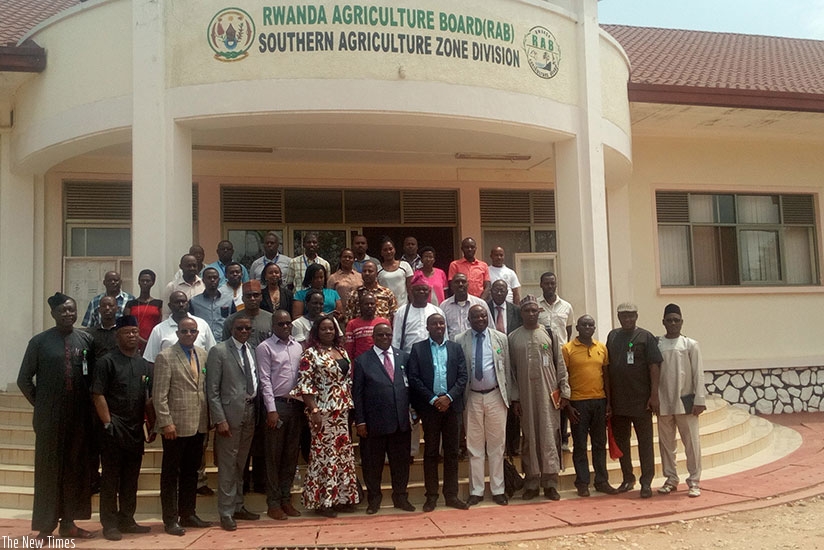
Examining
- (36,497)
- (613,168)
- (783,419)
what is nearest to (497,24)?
(613,168)

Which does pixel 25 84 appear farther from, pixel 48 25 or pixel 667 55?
pixel 667 55

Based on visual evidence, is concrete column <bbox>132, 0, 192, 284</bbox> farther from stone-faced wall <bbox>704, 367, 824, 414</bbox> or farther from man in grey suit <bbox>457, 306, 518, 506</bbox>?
stone-faced wall <bbox>704, 367, 824, 414</bbox>

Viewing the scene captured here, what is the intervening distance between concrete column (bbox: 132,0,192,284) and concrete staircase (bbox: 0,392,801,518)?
2.06 m

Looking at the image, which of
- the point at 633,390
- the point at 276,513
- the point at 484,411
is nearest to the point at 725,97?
the point at 633,390

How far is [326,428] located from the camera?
6332mm

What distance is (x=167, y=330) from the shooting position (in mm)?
6648

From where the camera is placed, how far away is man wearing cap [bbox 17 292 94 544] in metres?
5.69

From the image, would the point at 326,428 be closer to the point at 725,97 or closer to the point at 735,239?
the point at 725,97

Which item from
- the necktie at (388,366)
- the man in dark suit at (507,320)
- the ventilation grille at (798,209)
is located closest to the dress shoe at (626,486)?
the man in dark suit at (507,320)

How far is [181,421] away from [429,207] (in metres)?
6.58

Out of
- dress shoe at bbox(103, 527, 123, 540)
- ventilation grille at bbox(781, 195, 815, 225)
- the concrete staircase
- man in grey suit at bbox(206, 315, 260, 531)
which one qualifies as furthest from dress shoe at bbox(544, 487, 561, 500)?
ventilation grille at bbox(781, 195, 815, 225)

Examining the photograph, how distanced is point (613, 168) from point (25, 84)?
800 centimetres

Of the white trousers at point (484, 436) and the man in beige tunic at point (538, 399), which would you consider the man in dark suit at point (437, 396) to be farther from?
the man in beige tunic at point (538, 399)

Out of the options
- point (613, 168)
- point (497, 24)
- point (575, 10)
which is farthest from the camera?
point (613, 168)
